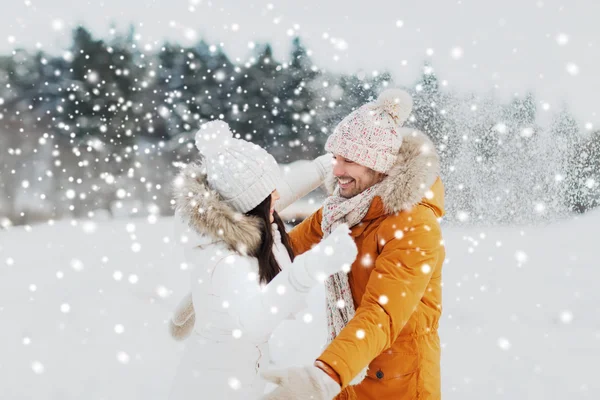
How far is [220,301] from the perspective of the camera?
1.97 meters

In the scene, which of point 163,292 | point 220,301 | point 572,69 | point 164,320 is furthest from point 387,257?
point 572,69

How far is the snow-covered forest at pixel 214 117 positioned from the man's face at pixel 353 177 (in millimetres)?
10504

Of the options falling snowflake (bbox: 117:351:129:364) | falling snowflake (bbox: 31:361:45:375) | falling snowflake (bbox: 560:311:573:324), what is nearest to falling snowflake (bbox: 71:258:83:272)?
falling snowflake (bbox: 31:361:45:375)

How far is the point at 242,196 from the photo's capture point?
2035 mm

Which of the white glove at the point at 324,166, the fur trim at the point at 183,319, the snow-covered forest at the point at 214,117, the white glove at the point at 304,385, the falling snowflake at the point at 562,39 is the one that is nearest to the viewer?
the white glove at the point at 304,385

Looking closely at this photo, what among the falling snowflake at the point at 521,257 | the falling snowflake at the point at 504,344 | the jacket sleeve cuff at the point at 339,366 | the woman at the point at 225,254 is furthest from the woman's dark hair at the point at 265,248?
the falling snowflake at the point at 521,257

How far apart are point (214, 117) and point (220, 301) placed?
11605 mm

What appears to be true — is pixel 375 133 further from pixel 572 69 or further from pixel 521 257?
pixel 572 69

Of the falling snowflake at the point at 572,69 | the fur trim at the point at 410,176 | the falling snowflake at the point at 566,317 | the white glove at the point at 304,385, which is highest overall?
the fur trim at the point at 410,176

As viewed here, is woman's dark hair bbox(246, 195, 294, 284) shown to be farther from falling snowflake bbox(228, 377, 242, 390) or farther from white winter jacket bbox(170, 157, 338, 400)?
falling snowflake bbox(228, 377, 242, 390)

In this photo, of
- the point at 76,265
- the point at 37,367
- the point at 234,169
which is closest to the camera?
the point at 234,169

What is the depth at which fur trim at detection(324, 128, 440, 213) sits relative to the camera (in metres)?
1.92

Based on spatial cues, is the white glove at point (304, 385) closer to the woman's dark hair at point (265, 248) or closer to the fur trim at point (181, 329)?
the woman's dark hair at point (265, 248)

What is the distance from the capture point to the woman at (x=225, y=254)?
1921mm
